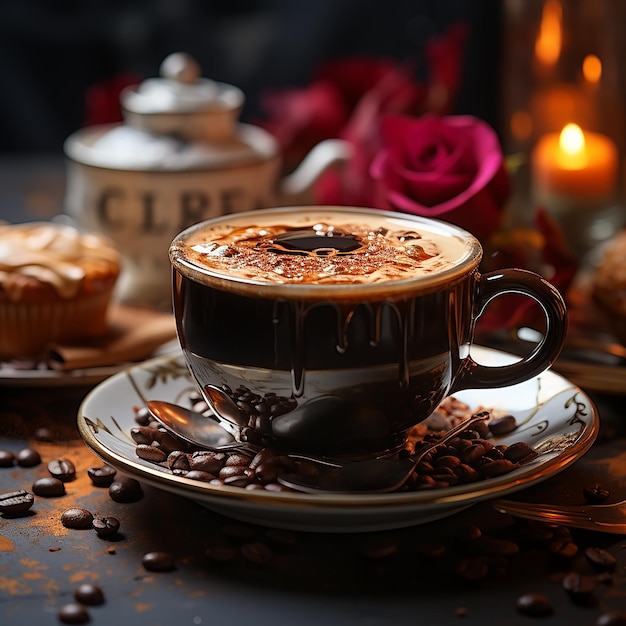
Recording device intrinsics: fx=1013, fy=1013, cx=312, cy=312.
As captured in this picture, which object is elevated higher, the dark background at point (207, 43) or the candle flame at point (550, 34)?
the candle flame at point (550, 34)

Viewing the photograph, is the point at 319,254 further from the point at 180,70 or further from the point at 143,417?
the point at 180,70

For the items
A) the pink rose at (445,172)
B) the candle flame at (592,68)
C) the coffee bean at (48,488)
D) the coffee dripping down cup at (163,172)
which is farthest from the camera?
the candle flame at (592,68)

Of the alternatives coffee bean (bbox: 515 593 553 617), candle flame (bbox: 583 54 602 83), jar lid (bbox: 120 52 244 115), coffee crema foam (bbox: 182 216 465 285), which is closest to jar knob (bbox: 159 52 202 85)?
jar lid (bbox: 120 52 244 115)

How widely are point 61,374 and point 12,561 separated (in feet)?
1.14

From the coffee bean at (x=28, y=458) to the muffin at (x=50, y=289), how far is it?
273 mm

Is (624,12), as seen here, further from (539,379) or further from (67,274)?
(67,274)

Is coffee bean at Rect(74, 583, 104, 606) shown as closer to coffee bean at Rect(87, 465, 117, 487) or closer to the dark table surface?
the dark table surface

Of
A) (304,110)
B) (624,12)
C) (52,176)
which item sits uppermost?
(624,12)

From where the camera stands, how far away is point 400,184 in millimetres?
1274

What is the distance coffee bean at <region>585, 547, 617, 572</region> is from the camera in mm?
824

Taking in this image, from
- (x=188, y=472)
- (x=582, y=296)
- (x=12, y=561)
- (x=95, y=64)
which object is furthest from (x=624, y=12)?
(x=95, y=64)

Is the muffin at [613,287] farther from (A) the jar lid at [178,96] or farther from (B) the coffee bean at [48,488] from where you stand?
(B) the coffee bean at [48,488]

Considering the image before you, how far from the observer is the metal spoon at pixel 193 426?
948 mm

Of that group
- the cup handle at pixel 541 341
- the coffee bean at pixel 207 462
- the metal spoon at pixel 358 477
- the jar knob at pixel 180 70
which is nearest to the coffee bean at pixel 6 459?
the coffee bean at pixel 207 462
